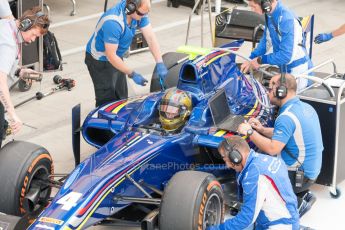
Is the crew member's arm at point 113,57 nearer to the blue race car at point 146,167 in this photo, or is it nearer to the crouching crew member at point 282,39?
the blue race car at point 146,167

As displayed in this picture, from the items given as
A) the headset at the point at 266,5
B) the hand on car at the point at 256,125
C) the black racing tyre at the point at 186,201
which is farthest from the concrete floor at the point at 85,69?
the headset at the point at 266,5

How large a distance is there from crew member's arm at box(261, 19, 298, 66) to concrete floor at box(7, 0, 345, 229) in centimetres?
141

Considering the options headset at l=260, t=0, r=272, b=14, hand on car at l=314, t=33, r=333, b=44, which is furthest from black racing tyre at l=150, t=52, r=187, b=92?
hand on car at l=314, t=33, r=333, b=44

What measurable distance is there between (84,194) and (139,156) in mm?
692

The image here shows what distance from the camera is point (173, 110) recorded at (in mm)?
7469

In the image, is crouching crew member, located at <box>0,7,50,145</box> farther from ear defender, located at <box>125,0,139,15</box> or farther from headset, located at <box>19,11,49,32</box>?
ear defender, located at <box>125,0,139,15</box>

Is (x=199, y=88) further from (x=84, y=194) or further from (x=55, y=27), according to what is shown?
(x=55, y=27)

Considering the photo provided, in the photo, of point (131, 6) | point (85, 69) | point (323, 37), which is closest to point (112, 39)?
point (131, 6)

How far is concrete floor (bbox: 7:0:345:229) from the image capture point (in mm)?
8328

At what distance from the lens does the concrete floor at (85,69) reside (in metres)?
8.33

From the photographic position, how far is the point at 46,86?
1117cm

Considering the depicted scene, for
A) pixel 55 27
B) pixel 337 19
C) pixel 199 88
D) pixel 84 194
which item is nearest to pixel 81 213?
pixel 84 194

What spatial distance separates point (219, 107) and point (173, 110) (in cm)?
52

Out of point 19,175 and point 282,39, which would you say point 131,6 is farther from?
point 19,175
